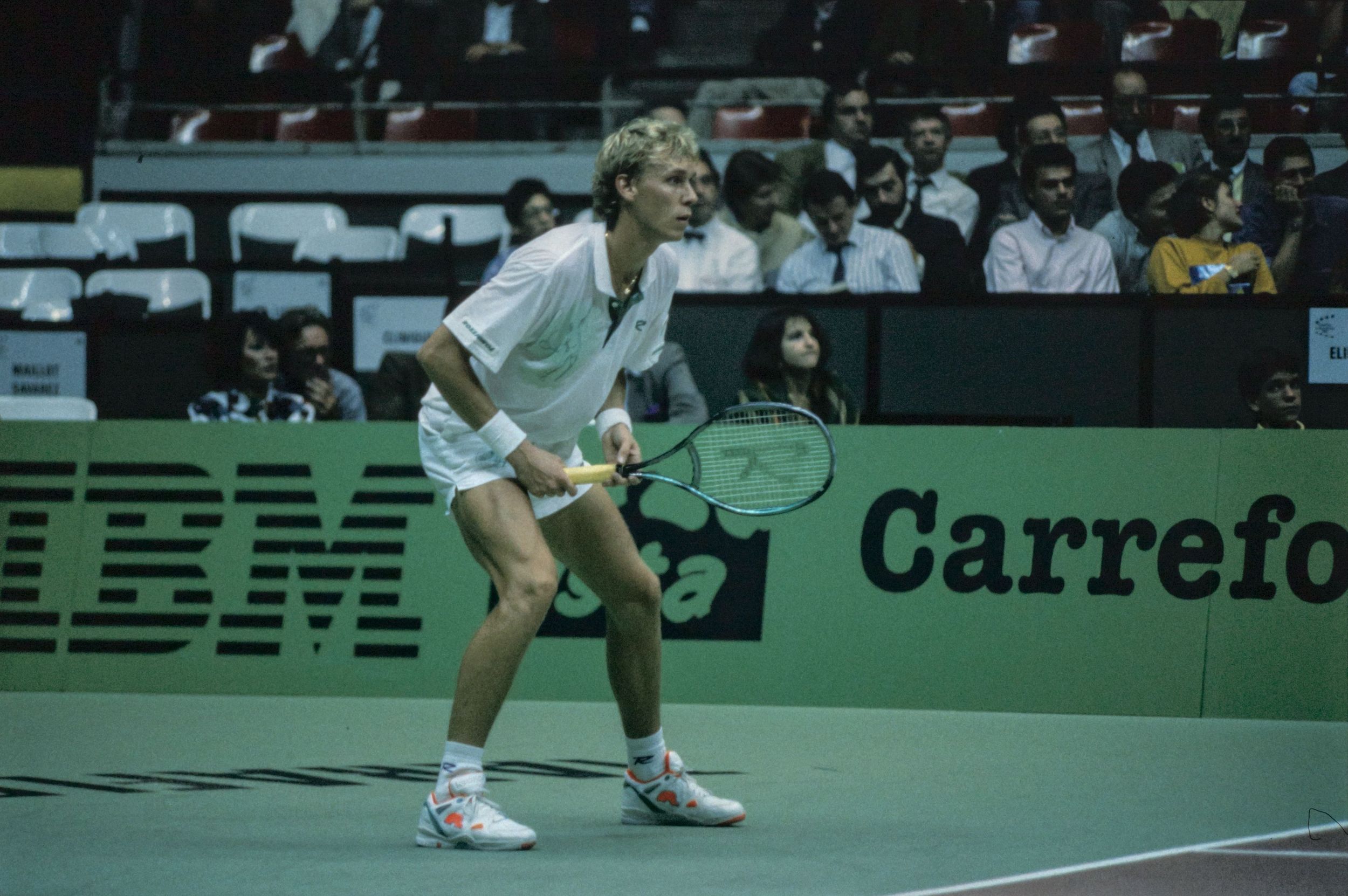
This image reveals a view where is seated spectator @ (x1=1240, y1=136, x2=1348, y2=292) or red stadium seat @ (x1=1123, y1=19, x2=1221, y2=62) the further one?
red stadium seat @ (x1=1123, y1=19, x2=1221, y2=62)

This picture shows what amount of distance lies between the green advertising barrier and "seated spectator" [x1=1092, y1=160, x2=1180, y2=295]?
151 centimetres

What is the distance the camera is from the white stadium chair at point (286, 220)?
37.8 ft

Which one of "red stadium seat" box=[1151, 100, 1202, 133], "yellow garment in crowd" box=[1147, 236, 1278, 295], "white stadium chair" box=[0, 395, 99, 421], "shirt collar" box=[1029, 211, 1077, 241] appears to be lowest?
"white stadium chair" box=[0, 395, 99, 421]

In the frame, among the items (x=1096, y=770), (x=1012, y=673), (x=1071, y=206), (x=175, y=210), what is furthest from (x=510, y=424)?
(x=175, y=210)

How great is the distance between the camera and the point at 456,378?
417cm

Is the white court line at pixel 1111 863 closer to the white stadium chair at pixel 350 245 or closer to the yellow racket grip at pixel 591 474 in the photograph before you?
the yellow racket grip at pixel 591 474

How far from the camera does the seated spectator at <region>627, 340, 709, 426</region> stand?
294 inches

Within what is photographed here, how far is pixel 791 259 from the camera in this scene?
8.56 meters

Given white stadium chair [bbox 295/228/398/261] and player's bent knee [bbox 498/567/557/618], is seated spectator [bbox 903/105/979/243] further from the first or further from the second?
player's bent knee [bbox 498/567/557/618]

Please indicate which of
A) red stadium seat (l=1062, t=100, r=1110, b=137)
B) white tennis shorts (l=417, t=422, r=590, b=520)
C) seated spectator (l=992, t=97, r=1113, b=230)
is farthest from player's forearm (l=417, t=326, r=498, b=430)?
red stadium seat (l=1062, t=100, r=1110, b=137)

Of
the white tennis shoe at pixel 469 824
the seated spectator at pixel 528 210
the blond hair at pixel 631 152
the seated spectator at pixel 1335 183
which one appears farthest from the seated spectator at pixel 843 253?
the white tennis shoe at pixel 469 824

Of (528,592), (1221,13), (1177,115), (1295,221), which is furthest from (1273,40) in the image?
(528,592)

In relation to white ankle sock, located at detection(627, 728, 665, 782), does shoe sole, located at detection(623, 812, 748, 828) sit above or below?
below

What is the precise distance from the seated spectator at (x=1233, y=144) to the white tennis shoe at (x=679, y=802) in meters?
4.78
